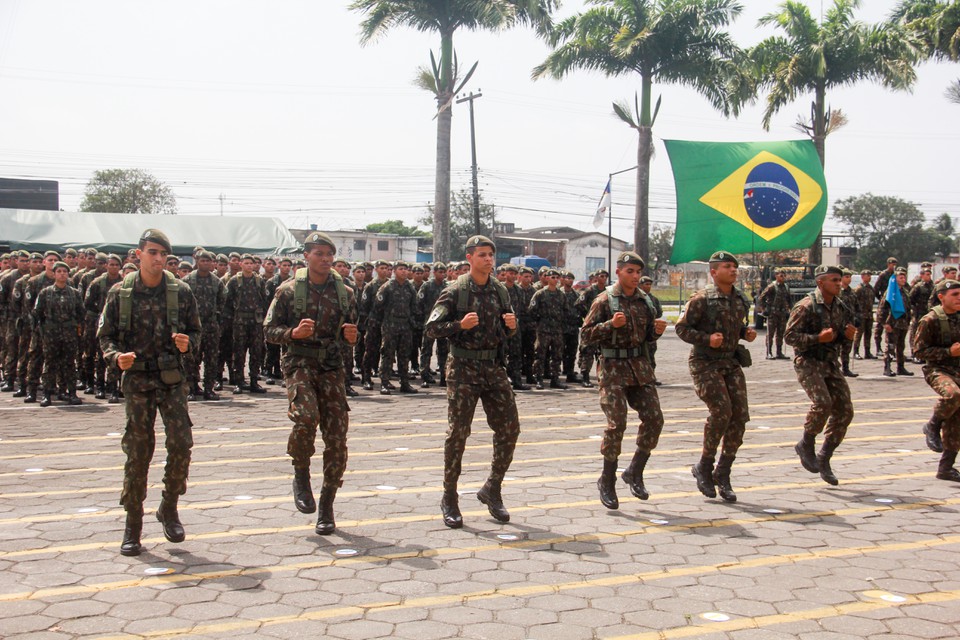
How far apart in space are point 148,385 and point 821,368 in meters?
5.87

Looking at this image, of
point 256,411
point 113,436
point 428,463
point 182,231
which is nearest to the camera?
point 428,463

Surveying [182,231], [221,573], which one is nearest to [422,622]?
[221,573]

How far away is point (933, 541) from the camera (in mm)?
6457

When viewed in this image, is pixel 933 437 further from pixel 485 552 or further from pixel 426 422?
pixel 426 422

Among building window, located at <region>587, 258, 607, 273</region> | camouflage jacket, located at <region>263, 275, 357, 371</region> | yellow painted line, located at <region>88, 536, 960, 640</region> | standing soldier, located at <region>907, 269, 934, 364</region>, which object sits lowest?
yellow painted line, located at <region>88, 536, 960, 640</region>

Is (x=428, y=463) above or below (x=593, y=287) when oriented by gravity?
below

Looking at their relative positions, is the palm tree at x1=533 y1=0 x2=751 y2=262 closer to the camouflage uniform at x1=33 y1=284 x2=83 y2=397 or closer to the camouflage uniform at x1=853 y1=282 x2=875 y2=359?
the camouflage uniform at x1=853 y1=282 x2=875 y2=359

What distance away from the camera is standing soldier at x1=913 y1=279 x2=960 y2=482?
8.48 m

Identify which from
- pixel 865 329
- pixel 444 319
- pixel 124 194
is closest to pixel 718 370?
pixel 444 319

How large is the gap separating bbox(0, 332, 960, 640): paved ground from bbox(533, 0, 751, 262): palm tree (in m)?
20.1

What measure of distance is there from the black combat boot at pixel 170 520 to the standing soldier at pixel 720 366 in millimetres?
4230

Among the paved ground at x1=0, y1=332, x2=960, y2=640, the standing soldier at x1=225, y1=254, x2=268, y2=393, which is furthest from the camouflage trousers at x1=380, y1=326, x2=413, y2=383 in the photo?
the paved ground at x1=0, y1=332, x2=960, y2=640

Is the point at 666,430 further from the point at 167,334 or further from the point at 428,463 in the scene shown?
the point at 167,334

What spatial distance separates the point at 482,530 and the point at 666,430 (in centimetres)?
521
